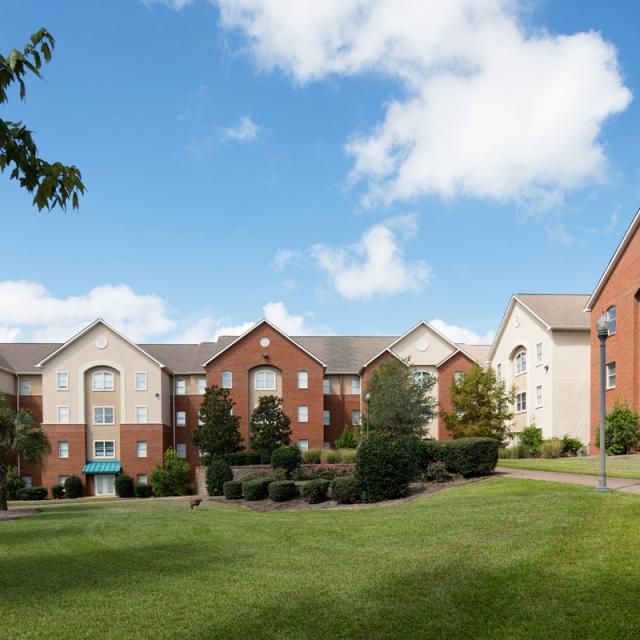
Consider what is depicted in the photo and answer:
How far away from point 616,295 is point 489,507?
25168 millimetres

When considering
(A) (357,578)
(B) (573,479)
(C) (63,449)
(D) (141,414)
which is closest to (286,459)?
(D) (141,414)

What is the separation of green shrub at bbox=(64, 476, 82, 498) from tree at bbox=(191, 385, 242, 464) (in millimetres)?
9659

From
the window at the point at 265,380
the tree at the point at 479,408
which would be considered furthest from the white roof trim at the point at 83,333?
the tree at the point at 479,408

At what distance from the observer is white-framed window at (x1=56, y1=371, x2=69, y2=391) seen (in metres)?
52.9

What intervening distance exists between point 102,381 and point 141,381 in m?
3.08

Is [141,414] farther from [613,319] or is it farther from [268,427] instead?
[613,319]

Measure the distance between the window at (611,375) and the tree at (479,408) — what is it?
289 inches

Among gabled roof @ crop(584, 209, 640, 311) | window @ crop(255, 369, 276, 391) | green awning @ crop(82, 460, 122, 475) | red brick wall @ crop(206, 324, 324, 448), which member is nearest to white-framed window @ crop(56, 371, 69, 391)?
green awning @ crop(82, 460, 122, 475)

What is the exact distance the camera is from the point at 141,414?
175 feet

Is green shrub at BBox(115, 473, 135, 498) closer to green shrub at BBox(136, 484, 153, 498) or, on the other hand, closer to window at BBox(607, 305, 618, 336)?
green shrub at BBox(136, 484, 153, 498)

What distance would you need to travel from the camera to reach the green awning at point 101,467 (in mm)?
51219

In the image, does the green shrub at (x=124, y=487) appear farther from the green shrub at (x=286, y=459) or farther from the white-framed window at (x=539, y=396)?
the white-framed window at (x=539, y=396)

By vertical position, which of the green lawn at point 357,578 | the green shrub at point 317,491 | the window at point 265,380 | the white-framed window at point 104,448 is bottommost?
the white-framed window at point 104,448

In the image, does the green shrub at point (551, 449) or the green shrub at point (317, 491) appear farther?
the green shrub at point (551, 449)
